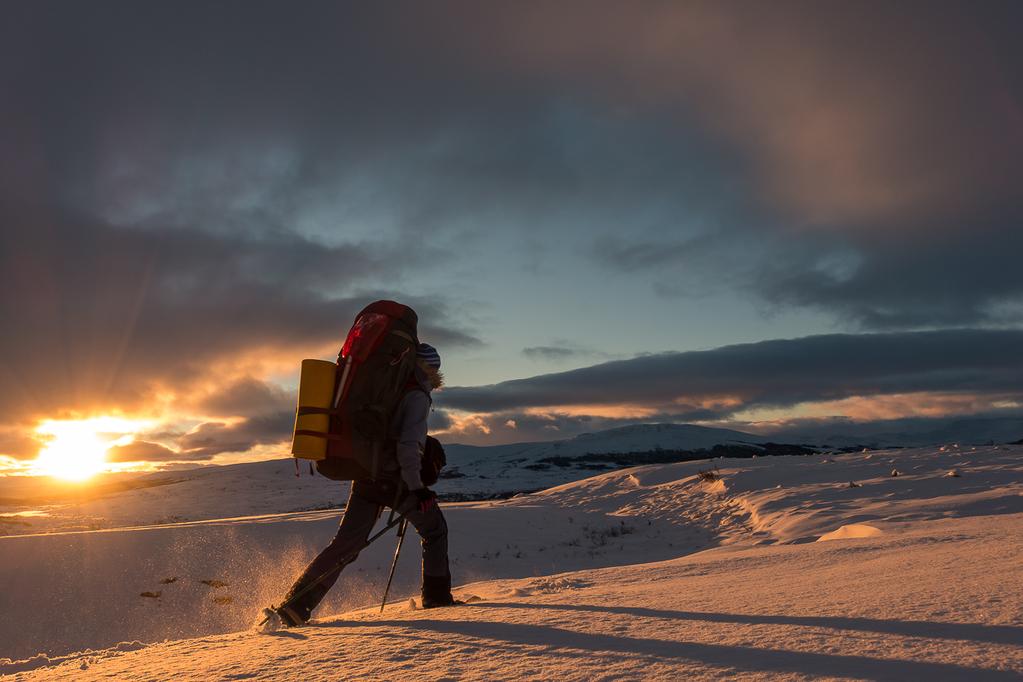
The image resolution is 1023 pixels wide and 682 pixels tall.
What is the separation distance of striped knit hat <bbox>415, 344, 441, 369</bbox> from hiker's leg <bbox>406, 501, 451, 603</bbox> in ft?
2.95

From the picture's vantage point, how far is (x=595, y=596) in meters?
4.39

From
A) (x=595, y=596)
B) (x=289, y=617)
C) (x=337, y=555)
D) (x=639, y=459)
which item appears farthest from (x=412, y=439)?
(x=639, y=459)

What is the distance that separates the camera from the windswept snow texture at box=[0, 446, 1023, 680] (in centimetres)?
262

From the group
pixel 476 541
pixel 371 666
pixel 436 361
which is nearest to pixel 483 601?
pixel 436 361

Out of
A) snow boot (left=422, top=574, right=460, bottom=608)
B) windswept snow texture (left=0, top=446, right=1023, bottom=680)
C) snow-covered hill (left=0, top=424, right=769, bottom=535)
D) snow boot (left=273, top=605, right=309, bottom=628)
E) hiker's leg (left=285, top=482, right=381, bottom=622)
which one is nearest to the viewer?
windswept snow texture (left=0, top=446, right=1023, bottom=680)

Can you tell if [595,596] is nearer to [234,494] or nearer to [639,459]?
[234,494]

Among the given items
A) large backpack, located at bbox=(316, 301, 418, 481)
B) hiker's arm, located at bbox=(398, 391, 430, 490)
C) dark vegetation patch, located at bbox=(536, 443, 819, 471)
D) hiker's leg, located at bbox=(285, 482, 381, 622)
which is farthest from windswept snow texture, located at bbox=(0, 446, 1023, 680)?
dark vegetation patch, located at bbox=(536, 443, 819, 471)

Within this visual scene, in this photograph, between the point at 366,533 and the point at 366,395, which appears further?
the point at 366,533

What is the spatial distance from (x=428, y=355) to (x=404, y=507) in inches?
38.4

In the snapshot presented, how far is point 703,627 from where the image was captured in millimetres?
3053

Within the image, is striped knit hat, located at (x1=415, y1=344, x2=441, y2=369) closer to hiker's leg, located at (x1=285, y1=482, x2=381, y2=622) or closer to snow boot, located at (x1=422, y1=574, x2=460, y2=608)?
hiker's leg, located at (x1=285, y1=482, x2=381, y2=622)

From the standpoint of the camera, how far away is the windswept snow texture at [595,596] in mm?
2621

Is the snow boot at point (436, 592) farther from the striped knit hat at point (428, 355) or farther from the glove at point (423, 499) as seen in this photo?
the striped knit hat at point (428, 355)

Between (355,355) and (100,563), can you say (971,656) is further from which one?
(100,563)
